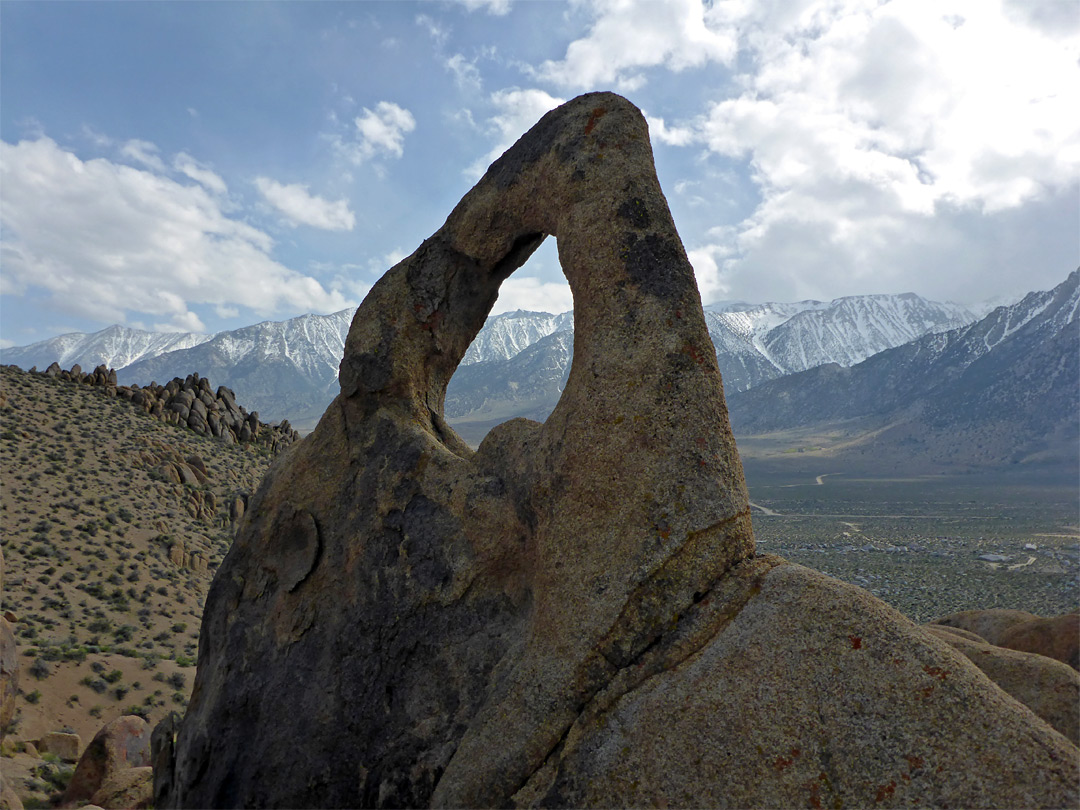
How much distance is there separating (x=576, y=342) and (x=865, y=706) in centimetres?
412

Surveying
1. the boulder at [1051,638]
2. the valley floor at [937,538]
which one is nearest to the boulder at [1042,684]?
the boulder at [1051,638]

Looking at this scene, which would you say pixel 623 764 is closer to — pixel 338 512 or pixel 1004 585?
pixel 338 512

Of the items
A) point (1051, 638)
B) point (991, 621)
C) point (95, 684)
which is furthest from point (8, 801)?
point (991, 621)

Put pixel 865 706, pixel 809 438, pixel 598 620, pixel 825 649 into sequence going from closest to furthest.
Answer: pixel 865 706 < pixel 825 649 < pixel 598 620 < pixel 809 438

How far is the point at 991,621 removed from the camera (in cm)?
1081

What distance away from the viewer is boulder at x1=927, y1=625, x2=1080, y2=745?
6.27m

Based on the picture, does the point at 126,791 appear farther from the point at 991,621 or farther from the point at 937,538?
the point at 937,538

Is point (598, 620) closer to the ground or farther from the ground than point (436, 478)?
closer to the ground

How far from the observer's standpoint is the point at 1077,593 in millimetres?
34812

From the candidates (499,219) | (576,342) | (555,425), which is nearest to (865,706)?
(555,425)

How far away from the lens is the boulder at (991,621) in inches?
410

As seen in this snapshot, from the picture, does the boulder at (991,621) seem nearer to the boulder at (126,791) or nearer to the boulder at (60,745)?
the boulder at (126,791)

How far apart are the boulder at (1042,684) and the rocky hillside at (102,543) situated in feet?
60.2

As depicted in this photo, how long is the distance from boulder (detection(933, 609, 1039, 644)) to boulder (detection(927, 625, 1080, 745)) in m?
3.92
